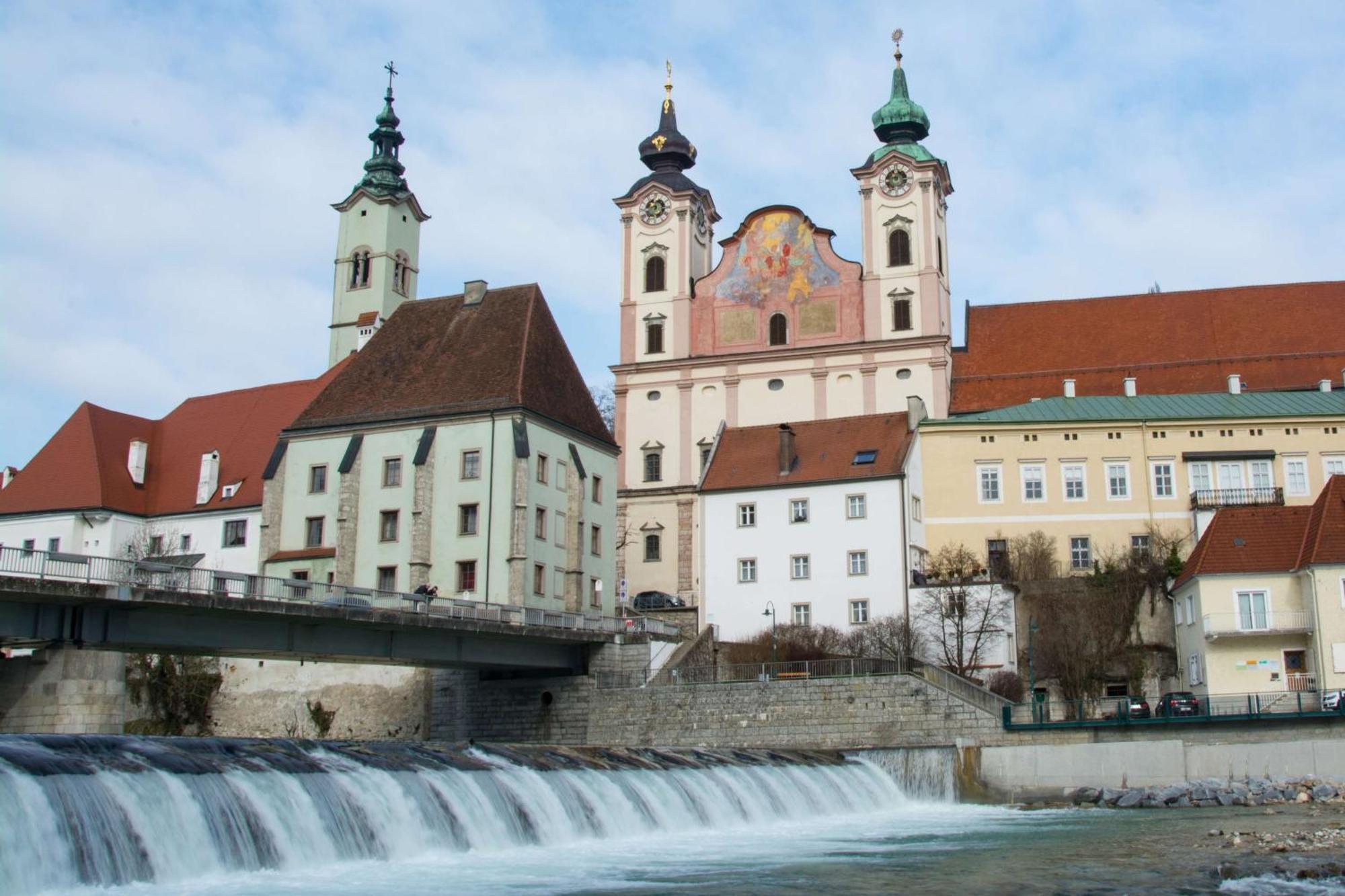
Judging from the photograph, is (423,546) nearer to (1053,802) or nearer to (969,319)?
(1053,802)

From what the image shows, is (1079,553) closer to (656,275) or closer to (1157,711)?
(1157,711)

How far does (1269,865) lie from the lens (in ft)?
72.4

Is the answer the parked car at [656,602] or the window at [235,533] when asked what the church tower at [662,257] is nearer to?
the parked car at [656,602]

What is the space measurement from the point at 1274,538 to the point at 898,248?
2810 centimetres

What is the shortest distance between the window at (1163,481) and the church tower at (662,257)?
2370cm

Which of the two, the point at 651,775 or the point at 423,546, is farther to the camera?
the point at 423,546

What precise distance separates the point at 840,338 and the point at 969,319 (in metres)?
6.97

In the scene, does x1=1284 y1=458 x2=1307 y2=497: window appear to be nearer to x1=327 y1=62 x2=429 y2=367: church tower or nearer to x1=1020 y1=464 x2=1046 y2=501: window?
x1=1020 y1=464 x2=1046 y2=501: window

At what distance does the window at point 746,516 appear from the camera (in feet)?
182

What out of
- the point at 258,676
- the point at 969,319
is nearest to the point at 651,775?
the point at 258,676

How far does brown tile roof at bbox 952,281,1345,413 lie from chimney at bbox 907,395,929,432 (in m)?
8.48

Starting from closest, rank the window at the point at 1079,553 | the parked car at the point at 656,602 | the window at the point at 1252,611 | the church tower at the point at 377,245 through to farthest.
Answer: the window at the point at 1252,611
the window at the point at 1079,553
the parked car at the point at 656,602
the church tower at the point at 377,245

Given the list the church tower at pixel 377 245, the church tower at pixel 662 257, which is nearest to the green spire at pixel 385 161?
the church tower at pixel 377 245

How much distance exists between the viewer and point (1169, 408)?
57.8 metres
